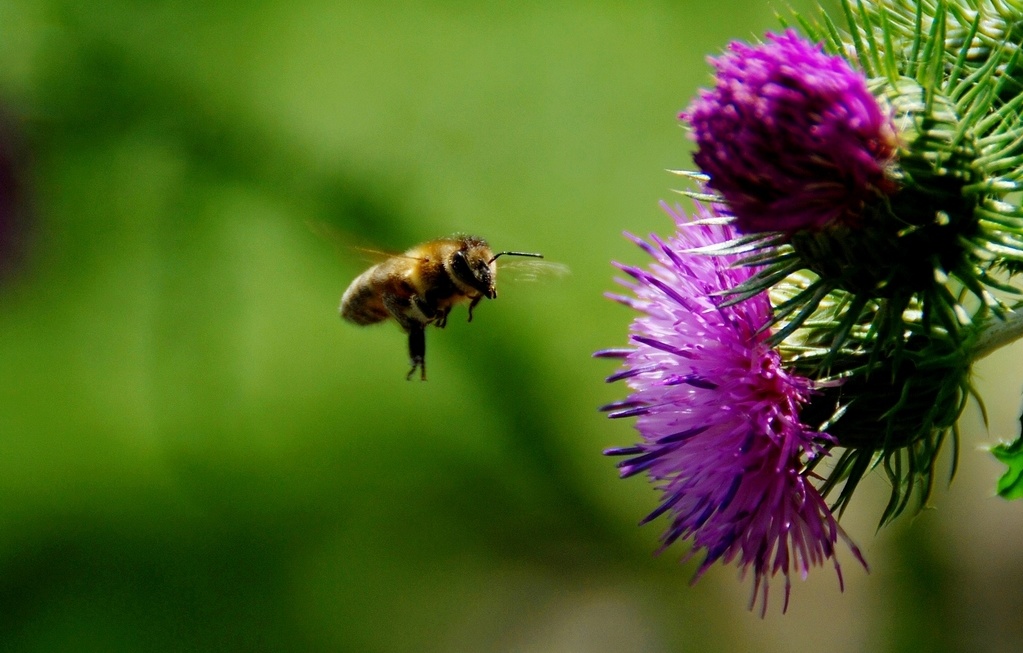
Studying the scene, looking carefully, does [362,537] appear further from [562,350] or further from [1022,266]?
[1022,266]

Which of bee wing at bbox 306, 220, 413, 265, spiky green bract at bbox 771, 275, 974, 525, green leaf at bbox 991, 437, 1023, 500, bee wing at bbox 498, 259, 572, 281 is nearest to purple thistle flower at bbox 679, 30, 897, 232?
spiky green bract at bbox 771, 275, 974, 525

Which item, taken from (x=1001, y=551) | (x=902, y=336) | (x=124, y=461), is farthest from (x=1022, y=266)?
(x=124, y=461)

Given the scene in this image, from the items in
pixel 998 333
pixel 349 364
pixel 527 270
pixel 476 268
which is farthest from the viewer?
pixel 349 364

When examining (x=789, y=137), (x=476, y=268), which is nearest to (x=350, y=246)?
(x=476, y=268)

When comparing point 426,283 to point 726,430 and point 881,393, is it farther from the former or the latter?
point 881,393

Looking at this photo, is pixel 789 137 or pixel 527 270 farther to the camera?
pixel 527 270

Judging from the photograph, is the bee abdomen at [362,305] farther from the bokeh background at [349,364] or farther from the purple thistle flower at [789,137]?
the bokeh background at [349,364]

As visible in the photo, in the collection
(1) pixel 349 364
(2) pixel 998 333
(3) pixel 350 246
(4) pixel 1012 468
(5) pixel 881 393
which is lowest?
(4) pixel 1012 468

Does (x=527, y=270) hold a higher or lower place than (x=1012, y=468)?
higher
